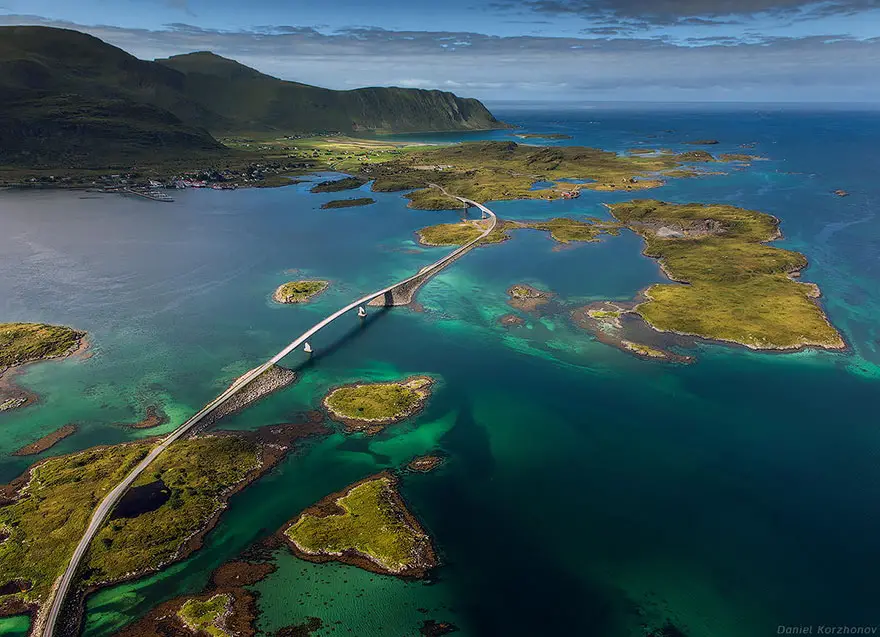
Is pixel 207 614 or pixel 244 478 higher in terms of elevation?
pixel 244 478

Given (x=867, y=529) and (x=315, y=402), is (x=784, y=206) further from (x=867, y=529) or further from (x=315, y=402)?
(x=315, y=402)

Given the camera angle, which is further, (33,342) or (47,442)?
(33,342)

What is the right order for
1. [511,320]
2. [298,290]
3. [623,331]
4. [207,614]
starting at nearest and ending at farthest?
[207,614] → [623,331] → [511,320] → [298,290]

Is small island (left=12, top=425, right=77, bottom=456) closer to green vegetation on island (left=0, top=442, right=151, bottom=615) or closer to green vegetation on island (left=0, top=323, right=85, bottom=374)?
green vegetation on island (left=0, top=442, right=151, bottom=615)

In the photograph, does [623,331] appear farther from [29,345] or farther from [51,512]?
[29,345]

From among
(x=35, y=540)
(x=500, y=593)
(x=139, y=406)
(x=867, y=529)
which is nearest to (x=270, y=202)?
(x=139, y=406)

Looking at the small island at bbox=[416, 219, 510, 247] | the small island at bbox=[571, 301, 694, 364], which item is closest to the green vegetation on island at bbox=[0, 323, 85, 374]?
the small island at bbox=[416, 219, 510, 247]

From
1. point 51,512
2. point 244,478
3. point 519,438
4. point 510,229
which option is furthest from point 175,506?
point 510,229
